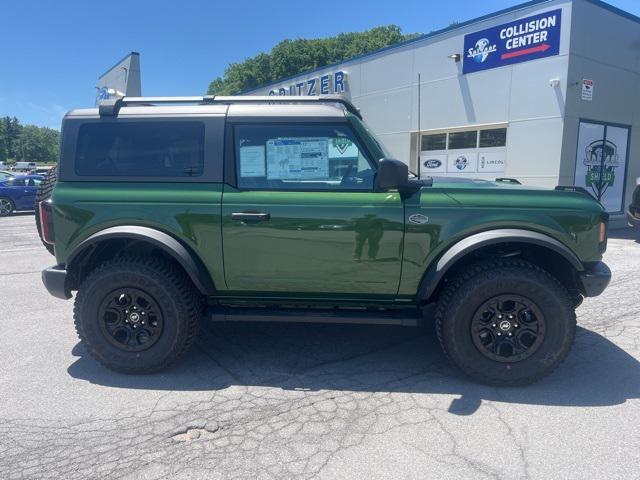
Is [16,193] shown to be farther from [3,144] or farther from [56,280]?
[3,144]

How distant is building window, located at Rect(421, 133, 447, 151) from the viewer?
551 inches

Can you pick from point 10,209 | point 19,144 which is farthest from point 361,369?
point 19,144

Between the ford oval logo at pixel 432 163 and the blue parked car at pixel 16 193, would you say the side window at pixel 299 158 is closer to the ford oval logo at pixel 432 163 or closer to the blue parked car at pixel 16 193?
the ford oval logo at pixel 432 163

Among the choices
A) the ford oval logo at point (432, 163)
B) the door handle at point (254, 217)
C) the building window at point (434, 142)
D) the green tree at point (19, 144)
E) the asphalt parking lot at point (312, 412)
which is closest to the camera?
the asphalt parking lot at point (312, 412)

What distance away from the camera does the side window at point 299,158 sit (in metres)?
3.46

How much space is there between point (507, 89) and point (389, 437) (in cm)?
1143

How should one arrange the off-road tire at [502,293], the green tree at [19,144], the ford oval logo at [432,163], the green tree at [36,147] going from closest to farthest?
the off-road tire at [502,293] < the ford oval logo at [432,163] < the green tree at [19,144] < the green tree at [36,147]

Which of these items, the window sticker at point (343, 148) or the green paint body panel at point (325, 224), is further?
the window sticker at point (343, 148)

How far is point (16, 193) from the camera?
51.0 ft

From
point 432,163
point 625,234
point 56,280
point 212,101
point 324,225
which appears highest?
point 212,101

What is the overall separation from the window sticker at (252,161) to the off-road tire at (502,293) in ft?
5.69

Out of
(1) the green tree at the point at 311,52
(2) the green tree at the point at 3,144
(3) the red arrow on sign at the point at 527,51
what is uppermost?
(1) the green tree at the point at 311,52

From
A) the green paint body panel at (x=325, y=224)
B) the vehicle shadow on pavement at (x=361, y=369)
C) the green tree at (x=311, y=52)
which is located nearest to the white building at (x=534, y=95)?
the vehicle shadow on pavement at (x=361, y=369)

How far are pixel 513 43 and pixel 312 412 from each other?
11.7m
